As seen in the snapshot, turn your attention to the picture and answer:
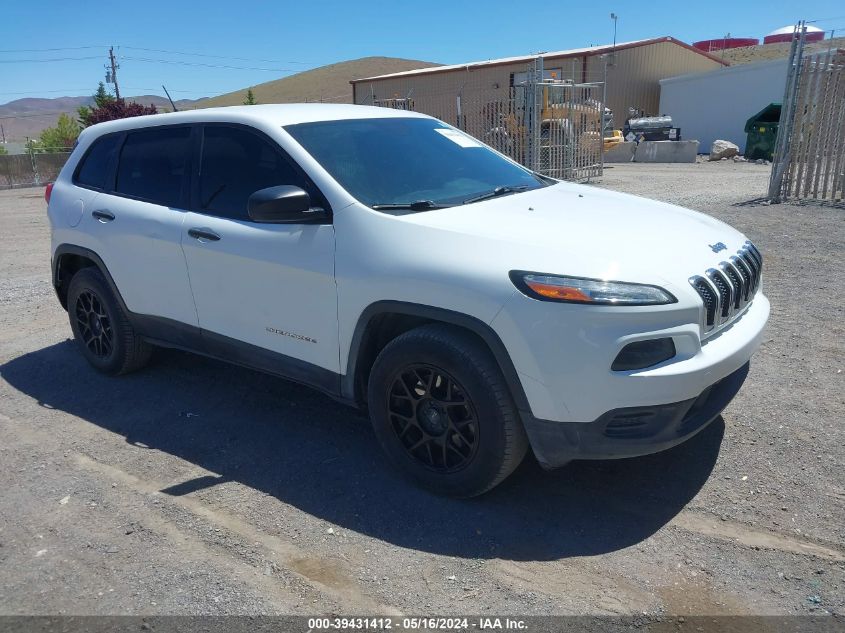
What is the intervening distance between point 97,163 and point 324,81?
117853 mm

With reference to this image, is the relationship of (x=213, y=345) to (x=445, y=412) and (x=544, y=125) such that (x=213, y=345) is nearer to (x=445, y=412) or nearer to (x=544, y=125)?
(x=445, y=412)

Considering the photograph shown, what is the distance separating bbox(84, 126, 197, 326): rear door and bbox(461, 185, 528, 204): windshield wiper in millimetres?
1819

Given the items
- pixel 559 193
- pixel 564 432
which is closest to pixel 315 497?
pixel 564 432

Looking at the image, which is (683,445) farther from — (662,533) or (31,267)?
(31,267)

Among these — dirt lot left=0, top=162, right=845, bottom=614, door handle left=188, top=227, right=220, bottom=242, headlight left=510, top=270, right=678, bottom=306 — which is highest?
door handle left=188, top=227, right=220, bottom=242

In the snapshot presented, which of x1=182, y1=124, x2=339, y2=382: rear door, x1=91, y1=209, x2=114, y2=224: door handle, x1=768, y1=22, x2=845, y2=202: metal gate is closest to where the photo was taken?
x1=182, y1=124, x2=339, y2=382: rear door

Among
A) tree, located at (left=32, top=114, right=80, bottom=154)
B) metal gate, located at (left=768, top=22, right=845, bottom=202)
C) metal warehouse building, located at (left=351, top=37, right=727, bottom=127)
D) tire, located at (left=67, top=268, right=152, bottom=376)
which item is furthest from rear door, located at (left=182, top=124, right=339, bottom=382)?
tree, located at (left=32, top=114, right=80, bottom=154)

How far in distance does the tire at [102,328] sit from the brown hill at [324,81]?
9816cm

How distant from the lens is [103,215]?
189 inches

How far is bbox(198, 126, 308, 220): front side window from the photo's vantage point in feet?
12.8

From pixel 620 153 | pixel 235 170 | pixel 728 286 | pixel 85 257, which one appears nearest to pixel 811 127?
pixel 728 286

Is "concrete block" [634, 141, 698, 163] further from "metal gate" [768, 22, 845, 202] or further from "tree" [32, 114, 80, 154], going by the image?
"tree" [32, 114, 80, 154]

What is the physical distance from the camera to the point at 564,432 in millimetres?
2953

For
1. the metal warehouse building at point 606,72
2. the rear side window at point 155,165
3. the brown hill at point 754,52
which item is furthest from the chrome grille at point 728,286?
the brown hill at point 754,52
